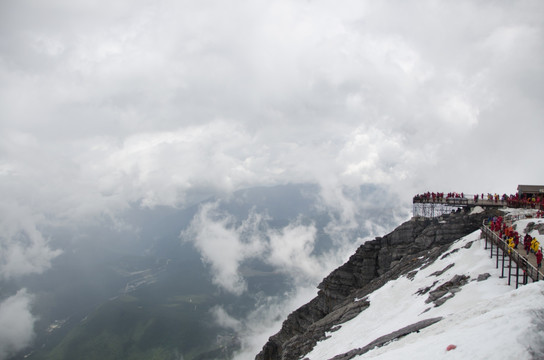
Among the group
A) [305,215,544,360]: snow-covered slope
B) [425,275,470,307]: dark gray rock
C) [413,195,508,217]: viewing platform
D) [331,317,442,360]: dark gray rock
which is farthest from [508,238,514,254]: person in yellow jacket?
[413,195,508,217]: viewing platform

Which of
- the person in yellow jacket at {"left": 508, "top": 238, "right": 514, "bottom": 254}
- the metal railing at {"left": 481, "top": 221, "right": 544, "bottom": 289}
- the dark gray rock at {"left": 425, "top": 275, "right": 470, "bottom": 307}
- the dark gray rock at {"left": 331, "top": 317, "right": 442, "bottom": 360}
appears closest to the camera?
the dark gray rock at {"left": 331, "top": 317, "right": 442, "bottom": 360}

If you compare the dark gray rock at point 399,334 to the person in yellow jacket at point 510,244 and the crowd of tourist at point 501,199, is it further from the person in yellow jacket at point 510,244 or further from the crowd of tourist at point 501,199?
the crowd of tourist at point 501,199

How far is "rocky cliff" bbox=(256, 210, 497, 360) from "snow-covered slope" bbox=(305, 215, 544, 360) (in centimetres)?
785

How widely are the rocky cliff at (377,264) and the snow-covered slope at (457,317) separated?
785 cm

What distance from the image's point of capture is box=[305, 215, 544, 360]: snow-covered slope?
13030mm

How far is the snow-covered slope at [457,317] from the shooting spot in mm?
13030

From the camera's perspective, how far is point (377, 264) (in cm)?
5497

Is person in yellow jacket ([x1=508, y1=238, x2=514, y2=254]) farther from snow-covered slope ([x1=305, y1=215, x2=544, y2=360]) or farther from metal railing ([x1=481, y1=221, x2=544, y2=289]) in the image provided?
snow-covered slope ([x1=305, y1=215, x2=544, y2=360])

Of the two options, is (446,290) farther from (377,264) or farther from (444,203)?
(444,203)

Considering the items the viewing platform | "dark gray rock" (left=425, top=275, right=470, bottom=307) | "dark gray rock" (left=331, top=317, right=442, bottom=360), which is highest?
the viewing platform

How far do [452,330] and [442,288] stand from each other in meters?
13.4

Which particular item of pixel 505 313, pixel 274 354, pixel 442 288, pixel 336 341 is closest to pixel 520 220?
pixel 442 288

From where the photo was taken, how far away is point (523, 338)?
12.6 metres

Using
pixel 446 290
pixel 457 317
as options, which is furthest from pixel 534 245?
pixel 457 317
